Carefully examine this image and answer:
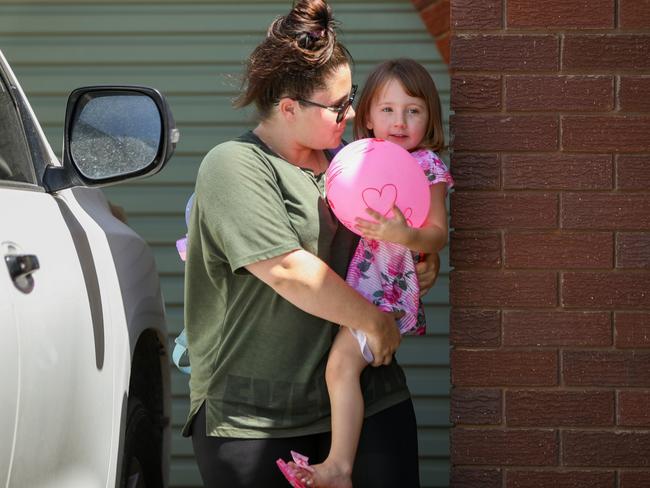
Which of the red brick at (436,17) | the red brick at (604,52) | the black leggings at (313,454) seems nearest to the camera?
the black leggings at (313,454)

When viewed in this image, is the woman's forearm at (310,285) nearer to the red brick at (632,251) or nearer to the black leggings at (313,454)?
the black leggings at (313,454)

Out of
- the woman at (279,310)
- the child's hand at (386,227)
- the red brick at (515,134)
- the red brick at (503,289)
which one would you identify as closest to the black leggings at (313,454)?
the woman at (279,310)

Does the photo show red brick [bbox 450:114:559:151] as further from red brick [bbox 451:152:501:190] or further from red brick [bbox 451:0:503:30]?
red brick [bbox 451:0:503:30]

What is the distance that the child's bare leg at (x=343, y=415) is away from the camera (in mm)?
3275

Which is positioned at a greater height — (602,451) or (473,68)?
(473,68)

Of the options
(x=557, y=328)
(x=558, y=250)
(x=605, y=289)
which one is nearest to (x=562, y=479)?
(x=557, y=328)

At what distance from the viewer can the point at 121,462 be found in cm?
300

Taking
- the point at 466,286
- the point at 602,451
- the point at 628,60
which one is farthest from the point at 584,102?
the point at 602,451

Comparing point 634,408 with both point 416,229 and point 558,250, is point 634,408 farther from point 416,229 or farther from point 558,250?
point 416,229

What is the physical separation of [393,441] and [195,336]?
0.60 meters

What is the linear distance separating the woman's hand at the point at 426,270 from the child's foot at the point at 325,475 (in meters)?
0.65

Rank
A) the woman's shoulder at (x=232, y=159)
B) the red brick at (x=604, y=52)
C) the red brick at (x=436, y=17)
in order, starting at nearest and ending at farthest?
the woman's shoulder at (x=232, y=159) < the red brick at (x=604, y=52) < the red brick at (x=436, y=17)

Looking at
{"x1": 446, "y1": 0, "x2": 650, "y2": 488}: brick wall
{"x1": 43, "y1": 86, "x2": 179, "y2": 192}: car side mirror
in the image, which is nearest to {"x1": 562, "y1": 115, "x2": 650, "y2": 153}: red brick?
{"x1": 446, "y1": 0, "x2": 650, "y2": 488}: brick wall

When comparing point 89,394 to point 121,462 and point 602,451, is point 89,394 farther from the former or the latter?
point 602,451
